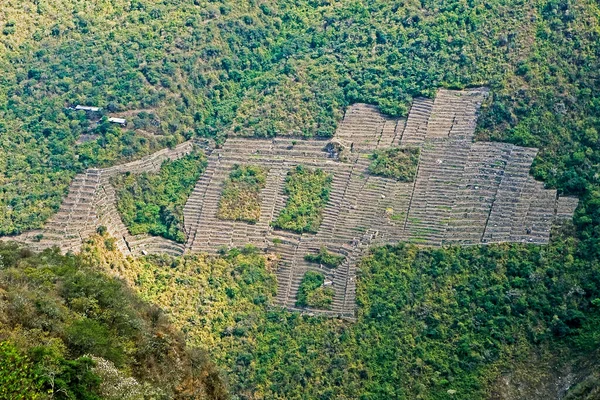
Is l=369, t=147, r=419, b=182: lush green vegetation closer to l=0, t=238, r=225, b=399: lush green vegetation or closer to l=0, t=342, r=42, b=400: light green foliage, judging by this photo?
l=0, t=238, r=225, b=399: lush green vegetation

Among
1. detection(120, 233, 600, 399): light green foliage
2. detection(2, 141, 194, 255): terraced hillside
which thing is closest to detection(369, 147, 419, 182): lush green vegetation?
detection(120, 233, 600, 399): light green foliage

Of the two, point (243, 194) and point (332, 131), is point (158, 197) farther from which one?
point (332, 131)

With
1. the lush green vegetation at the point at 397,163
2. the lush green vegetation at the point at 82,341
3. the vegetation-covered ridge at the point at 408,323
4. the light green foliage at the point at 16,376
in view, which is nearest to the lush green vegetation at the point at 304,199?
the lush green vegetation at the point at 397,163

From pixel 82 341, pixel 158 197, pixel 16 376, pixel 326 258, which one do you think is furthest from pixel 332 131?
pixel 16 376

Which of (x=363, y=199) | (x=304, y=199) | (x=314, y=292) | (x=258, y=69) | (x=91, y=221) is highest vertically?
(x=258, y=69)

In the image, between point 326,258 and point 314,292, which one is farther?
point 326,258

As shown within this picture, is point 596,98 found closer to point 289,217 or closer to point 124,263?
point 289,217

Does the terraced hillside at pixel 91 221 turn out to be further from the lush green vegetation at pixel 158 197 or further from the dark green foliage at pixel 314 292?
the dark green foliage at pixel 314 292
